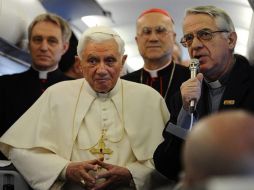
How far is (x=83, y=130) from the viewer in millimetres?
4062

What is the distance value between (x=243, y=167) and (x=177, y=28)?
45.9 feet

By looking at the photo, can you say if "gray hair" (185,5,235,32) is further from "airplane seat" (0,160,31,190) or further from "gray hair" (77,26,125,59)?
"airplane seat" (0,160,31,190)

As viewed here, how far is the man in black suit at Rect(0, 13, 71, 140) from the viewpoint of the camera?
525cm

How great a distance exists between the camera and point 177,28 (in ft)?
49.8

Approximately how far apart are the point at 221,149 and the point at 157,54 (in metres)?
3.86

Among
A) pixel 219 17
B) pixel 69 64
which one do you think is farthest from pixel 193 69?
pixel 69 64

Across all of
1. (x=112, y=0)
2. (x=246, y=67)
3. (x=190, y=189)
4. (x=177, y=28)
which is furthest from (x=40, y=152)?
(x=177, y=28)

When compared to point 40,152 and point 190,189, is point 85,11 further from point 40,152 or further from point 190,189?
point 190,189

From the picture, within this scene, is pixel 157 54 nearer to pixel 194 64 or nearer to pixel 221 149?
pixel 194 64

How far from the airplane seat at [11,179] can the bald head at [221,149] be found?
2701 mm

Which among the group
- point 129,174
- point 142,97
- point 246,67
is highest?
point 246,67

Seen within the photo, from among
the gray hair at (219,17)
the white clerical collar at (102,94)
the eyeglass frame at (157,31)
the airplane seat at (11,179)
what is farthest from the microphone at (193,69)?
the eyeglass frame at (157,31)

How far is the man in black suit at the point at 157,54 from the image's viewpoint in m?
5.11

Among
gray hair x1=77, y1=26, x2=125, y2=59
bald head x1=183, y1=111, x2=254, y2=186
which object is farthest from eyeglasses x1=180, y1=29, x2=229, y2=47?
bald head x1=183, y1=111, x2=254, y2=186
